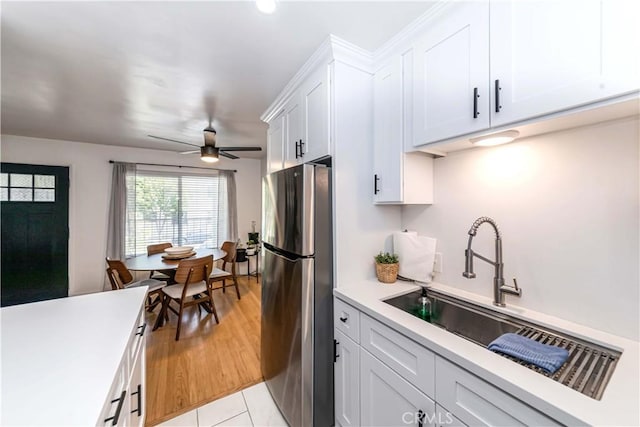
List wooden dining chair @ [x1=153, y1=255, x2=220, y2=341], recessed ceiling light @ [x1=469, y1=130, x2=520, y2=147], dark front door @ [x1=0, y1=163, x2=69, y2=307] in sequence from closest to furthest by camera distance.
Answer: recessed ceiling light @ [x1=469, y1=130, x2=520, y2=147] → wooden dining chair @ [x1=153, y1=255, x2=220, y2=341] → dark front door @ [x1=0, y1=163, x2=69, y2=307]

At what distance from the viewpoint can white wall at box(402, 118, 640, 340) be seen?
0.94 meters

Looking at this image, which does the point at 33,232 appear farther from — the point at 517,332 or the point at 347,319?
the point at 517,332

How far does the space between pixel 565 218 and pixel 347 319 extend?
113 cm

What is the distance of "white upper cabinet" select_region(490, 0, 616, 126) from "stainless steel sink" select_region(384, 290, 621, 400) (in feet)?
2.85

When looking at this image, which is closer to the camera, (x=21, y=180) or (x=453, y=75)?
(x=453, y=75)

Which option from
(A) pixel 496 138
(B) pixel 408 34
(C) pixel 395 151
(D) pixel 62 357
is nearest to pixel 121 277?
(D) pixel 62 357

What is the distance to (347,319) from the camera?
1.40m

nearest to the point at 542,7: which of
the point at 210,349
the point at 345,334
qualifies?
the point at 345,334

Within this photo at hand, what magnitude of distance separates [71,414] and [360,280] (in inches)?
51.5

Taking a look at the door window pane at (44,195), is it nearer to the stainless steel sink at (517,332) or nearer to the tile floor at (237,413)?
the tile floor at (237,413)

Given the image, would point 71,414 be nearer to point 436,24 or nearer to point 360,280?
point 360,280

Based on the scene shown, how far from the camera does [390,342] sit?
1.11 meters

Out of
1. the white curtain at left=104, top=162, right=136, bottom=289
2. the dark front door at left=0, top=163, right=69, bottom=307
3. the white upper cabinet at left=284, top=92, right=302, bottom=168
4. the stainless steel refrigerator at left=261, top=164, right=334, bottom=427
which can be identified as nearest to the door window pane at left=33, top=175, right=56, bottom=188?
the dark front door at left=0, top=163, right=69, bottom=307

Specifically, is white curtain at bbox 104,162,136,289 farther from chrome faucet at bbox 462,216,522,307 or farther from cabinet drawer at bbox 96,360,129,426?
chrome faucet at bbox 462,216,522,307
